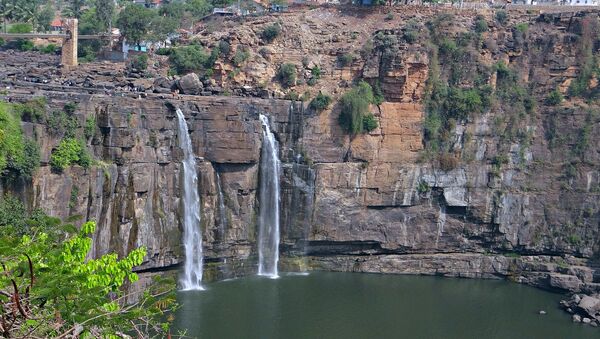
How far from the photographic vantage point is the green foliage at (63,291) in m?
9.73

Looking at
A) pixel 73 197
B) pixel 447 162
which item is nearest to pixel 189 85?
pixel 73 197

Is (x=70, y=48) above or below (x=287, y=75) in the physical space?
above

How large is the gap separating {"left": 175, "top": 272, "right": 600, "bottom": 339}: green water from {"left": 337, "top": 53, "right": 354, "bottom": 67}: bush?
1107 cm

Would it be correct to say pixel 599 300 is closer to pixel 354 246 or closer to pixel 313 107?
pixel 354 246

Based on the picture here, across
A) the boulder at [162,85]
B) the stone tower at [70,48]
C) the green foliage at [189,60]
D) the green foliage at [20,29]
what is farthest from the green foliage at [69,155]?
the green foliage at [20,29]

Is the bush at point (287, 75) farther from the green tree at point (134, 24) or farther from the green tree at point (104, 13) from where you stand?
the green tree at point (104, 13)

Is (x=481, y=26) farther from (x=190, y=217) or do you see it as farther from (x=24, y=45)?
(x=24, y=45)

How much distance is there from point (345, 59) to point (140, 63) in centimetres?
1042

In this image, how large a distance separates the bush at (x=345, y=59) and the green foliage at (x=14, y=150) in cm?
1924

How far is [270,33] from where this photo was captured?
151ft

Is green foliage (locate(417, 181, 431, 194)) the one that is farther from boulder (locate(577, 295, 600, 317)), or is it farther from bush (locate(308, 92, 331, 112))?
boulder (locate(577, 295, 600, 317))

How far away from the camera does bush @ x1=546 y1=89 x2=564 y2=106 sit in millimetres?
43781

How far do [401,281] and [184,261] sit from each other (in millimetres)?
10070

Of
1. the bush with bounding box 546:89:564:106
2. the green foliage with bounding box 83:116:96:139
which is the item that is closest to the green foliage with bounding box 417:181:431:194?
the bush with bounding box 546:89:564:106
